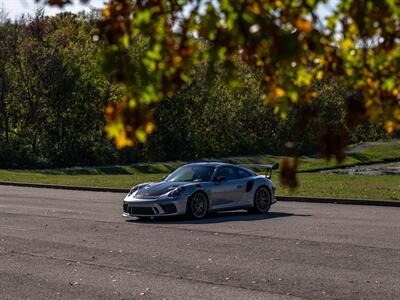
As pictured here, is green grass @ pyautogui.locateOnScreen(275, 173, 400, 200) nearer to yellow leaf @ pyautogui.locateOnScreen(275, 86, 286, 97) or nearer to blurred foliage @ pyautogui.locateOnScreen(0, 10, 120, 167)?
blurred foliage @ pyautogui.locateOnScreen(0, 10, 120, 167)

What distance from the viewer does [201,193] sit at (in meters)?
19.2

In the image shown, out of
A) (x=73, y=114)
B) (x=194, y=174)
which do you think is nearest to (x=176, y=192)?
(x=194, y=174)

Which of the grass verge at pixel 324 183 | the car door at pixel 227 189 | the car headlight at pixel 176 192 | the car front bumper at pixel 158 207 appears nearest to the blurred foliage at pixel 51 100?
the grass verge at pixel 324 183

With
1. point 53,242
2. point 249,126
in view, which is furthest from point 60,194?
point 249,126

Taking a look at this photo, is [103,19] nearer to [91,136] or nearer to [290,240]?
[290,240]

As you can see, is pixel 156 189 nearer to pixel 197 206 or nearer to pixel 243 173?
pixel 197 206

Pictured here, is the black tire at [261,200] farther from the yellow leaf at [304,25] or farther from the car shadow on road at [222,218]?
the yellow leaf at [304,25]

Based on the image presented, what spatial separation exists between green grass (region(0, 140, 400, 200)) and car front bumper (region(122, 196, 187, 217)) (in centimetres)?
363

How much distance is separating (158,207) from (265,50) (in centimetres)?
1480

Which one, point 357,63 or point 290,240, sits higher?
point 357,63

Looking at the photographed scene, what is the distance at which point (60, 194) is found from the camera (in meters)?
28.6

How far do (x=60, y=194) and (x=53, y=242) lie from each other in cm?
1412

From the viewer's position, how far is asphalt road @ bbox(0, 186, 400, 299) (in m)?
10.1

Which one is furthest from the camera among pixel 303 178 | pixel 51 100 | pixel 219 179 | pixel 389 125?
pixel 51 100
